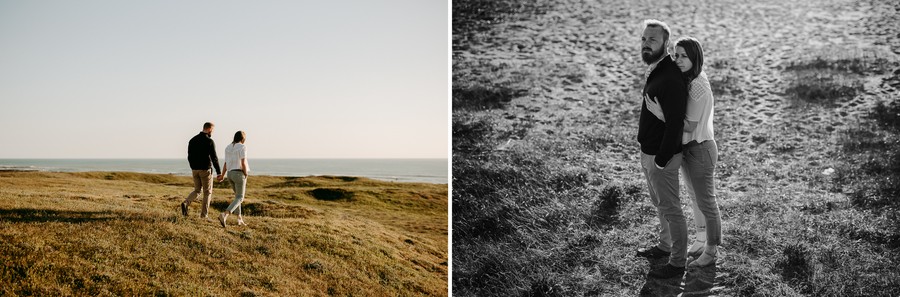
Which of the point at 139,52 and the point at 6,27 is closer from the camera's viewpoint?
the point at 6,27

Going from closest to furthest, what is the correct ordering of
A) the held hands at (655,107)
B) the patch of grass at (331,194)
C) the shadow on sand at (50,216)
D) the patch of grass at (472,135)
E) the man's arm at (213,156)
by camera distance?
the shadow on sand at (50,216) < the held hands at (655,107) < the man's arm at (213,156) < the patch of grass at (472,135) < the patch of grass at (331,194)

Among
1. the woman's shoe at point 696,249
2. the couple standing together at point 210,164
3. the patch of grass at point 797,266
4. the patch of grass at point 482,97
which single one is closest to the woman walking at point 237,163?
the couple standing together at point 210,164

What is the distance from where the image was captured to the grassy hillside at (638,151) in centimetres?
516

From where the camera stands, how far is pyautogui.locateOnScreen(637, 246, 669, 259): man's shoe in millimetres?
5266

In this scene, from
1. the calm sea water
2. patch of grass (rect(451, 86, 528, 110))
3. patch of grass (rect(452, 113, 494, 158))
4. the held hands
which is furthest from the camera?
patch of grass (rect(451, 86, 528, 110))

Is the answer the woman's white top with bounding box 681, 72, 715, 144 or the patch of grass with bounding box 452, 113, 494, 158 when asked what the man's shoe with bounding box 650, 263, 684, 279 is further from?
the patch of grass with bounding box 452, 113, 494, 158

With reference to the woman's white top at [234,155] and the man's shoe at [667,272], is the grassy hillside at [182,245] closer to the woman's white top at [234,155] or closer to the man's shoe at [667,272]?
the woman's white top at [234,155]

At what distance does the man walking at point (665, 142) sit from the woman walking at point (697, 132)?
69mm

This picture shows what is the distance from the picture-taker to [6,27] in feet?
16.7

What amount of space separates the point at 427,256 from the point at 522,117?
1467 mm

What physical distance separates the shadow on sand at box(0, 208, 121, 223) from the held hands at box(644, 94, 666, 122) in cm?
370

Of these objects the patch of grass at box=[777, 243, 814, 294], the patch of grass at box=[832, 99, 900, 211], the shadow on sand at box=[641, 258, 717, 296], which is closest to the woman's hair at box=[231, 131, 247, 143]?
the shadow on sand at box=[641, 258, 717, 296]

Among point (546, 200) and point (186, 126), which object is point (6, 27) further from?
point (546, 200)

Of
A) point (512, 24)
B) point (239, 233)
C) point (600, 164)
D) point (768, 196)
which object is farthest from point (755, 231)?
point (239, 233)
